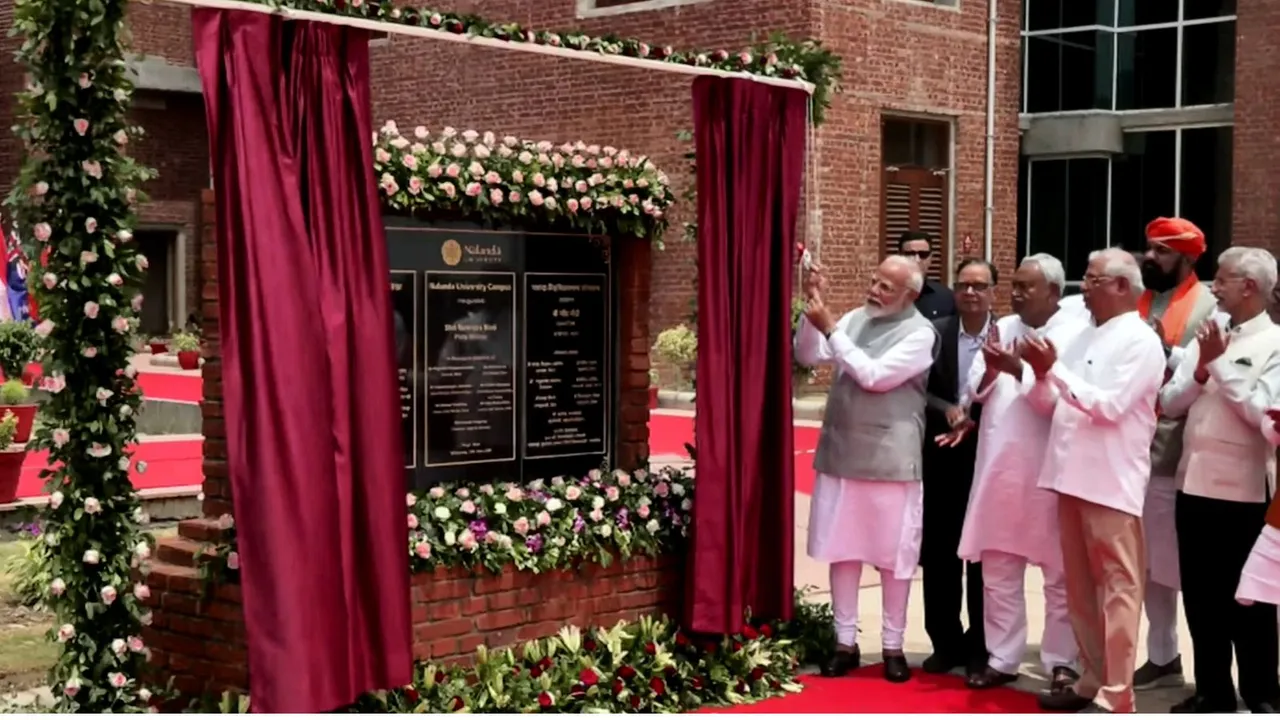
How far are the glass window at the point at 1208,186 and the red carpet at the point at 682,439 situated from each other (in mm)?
6543

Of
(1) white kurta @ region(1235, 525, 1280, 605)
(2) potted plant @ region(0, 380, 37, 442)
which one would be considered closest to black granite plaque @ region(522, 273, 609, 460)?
(1) white kurta @ region(1235, 525, 1280, 605)

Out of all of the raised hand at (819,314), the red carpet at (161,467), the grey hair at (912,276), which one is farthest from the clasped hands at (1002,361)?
the red carpet at (161,467)

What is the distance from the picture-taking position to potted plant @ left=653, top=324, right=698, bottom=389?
1861 cm

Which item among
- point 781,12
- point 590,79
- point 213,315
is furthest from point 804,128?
point 590,79

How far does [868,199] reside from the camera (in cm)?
1811

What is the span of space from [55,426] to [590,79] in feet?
48.4

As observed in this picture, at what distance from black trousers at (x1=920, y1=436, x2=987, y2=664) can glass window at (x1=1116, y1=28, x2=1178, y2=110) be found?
49.5ft

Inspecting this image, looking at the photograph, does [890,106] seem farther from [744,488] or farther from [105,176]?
[105,176]

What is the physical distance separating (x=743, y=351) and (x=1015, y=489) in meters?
1.22

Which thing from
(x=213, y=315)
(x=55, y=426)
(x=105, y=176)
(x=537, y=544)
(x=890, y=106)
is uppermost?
(x=890, y=106)

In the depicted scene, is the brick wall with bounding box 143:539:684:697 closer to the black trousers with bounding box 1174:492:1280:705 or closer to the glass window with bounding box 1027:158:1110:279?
the black trousers with bounding box 1174:492:1280:705

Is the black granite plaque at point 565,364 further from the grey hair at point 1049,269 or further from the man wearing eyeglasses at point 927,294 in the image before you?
the grey hair at point 1049,269

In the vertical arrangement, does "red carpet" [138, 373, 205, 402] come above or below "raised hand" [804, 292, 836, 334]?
below

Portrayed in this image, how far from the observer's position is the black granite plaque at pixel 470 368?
6043mm
